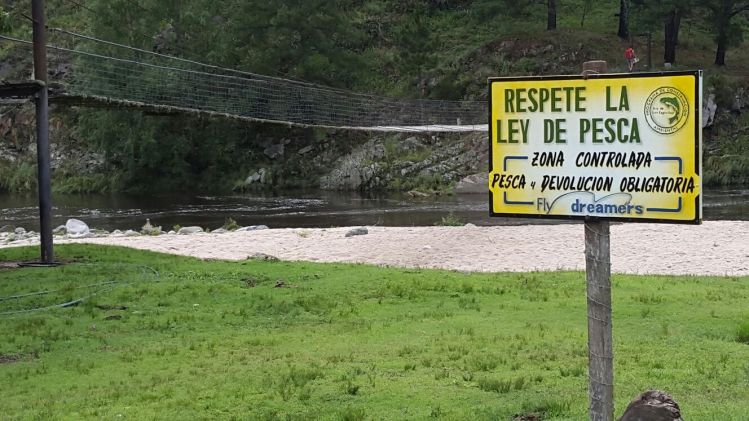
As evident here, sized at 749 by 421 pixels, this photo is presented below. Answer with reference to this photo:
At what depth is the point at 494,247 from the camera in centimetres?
1620

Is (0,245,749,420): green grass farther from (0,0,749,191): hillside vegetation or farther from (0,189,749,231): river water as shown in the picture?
(0,0,749,191): hillside vegetation

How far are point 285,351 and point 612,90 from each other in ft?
14.4

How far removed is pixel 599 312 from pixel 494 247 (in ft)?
39.7

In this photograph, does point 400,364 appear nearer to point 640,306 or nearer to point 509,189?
point 509,189

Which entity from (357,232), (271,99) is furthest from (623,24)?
(357,232)

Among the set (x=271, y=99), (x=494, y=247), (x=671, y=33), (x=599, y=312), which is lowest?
(x=494, y=247)

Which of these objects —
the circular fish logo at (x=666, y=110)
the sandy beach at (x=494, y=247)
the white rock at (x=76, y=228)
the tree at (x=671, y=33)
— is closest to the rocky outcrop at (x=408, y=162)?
the tree at (x=671, y=33)

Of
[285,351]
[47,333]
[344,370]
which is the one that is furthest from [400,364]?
[47,333]

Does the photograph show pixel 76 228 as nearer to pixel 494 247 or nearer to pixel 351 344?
pixel 494 247

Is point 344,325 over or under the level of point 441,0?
under

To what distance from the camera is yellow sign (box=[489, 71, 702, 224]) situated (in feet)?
12.5

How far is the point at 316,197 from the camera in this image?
3459 centimetres

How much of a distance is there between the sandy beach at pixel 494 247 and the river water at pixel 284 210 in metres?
5.21

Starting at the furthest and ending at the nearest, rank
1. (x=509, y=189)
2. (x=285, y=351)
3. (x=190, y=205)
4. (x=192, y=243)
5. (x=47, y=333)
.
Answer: (x=190, y=205) < (x=192, y=243) < (x=47, y=333) < (x=285, y=351) < (x=509, y=189)
